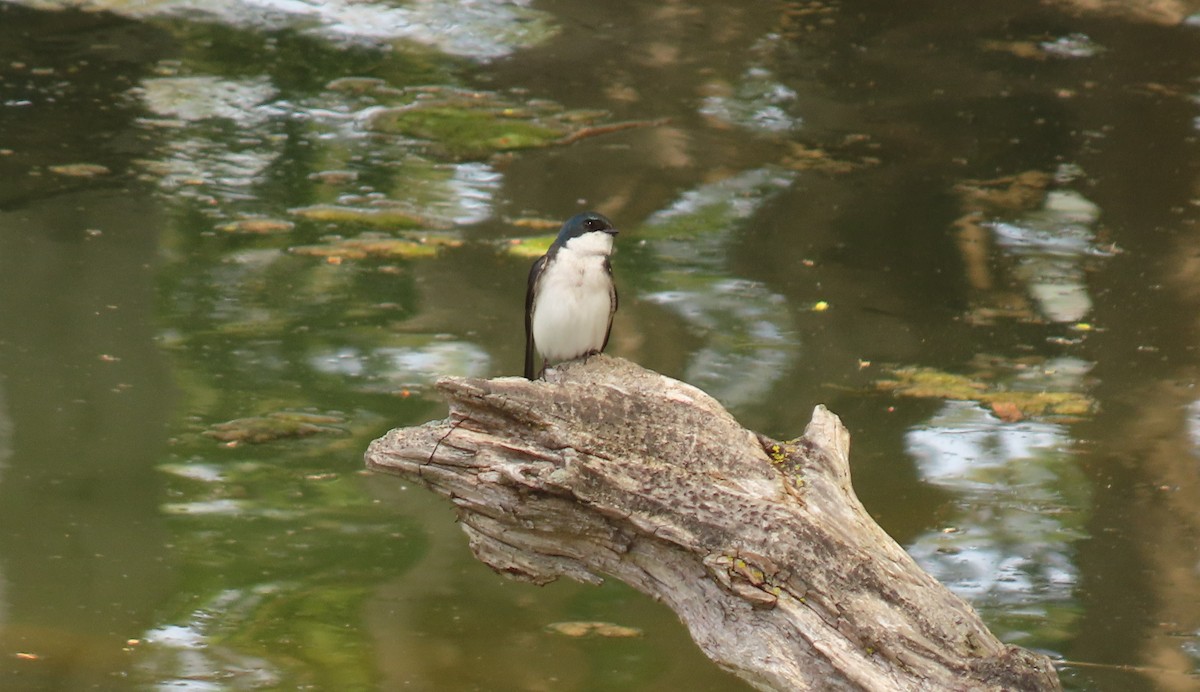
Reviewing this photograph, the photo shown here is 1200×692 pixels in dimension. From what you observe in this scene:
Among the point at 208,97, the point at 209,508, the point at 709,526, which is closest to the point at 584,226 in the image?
the point at 709,526

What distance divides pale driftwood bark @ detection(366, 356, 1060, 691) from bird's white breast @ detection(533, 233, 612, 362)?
839 mm

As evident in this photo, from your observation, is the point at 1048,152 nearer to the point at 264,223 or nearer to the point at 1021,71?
the point at 1021,71

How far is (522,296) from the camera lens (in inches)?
332

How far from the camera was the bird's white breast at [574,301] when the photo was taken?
4.88 meters

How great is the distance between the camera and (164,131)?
11.1 meters

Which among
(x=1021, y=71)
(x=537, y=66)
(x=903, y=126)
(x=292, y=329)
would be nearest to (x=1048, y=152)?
(x=903, y=126)

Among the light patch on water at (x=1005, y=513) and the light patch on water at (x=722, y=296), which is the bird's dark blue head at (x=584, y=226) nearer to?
the light patch on water at (x=1005, y=513)

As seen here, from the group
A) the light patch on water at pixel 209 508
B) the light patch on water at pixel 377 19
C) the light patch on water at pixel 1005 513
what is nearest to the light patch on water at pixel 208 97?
the light patch on water at pixel 377 19

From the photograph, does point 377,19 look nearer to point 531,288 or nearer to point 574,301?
point 531,288

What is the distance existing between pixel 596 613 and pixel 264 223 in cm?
482

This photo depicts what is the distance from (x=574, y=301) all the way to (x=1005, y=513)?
246cm

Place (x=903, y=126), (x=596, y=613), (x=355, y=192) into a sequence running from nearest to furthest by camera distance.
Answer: (x=596, y=613) < (x=355, y=192) < (x=903, y=126)

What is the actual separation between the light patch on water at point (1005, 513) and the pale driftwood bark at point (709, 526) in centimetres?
204

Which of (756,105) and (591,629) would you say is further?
(756,105)
